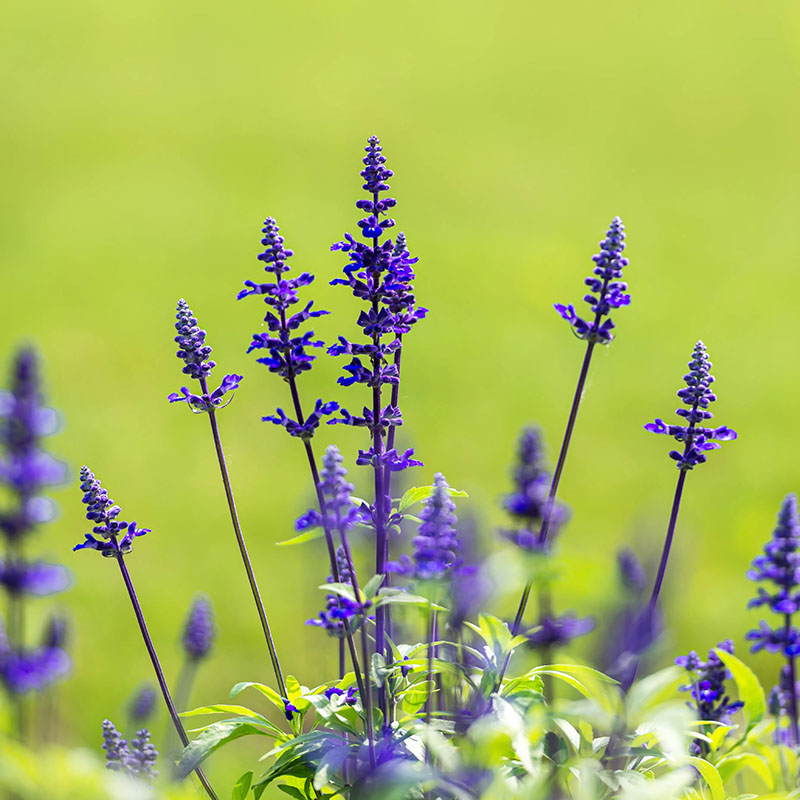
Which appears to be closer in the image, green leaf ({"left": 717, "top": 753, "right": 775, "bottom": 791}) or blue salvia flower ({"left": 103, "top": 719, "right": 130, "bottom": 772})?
blue salvia flower ({"left": 103, "top": 719, "right": 130, "bottom": 772})

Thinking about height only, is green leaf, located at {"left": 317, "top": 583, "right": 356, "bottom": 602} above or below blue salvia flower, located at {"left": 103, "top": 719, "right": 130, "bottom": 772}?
above

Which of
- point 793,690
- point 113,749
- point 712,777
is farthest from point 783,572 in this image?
point 113,749

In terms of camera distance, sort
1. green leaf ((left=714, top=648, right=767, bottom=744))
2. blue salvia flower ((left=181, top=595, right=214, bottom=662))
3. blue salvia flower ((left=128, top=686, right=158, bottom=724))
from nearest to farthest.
→ green leaf ((left=714, top=648, right=767, bottom=744)), blue salvia flower ((left=128, top=686, right=158, bottom=724)), blue salvia flower ((left=181, top=595, right=214, bottom=662))

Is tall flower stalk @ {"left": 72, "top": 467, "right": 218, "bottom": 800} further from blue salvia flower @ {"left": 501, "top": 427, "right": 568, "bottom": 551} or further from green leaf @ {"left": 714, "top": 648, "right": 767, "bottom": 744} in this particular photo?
green leaf @ {"left": 714, "top": 648, "right": 767, "bottom": 744}

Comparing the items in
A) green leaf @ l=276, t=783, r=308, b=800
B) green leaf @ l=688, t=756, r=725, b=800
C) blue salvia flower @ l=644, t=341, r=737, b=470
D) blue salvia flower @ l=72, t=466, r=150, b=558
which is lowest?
green leaf @ l=276, t=783, r=308, b=800

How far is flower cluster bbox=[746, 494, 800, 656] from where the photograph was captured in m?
2.17

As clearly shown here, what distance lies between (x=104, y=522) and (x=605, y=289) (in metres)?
1.01

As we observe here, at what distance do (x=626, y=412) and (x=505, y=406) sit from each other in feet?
3.19

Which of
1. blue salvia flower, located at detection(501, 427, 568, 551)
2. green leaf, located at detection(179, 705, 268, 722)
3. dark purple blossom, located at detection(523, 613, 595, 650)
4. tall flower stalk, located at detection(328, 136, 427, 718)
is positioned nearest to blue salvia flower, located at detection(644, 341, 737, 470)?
blue salvia flower, located at detection(501, 427, 568, 551)

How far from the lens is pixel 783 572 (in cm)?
223

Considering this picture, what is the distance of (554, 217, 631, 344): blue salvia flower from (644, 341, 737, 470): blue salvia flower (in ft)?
0.57

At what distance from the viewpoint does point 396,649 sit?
190cm

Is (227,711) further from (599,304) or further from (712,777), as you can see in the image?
(599,304)

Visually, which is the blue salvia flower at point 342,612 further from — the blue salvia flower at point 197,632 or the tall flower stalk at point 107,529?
→ the blue salvia flower at point 197,632
